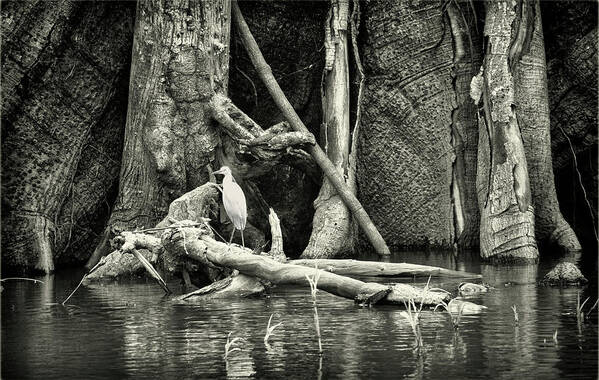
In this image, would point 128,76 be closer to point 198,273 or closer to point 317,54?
point 317,54

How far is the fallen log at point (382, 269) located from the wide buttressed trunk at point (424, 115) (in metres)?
3.37

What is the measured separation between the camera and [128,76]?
602 inches

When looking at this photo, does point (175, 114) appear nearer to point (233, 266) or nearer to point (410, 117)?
point (410, 117)

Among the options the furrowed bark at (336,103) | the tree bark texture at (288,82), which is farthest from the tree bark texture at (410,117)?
the tree bark texture at (288,82)

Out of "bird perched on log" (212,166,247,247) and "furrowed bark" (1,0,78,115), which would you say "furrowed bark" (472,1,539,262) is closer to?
"bird perched on log" (212,166,247,247)

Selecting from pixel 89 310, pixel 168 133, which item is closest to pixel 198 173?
pixel 168 133

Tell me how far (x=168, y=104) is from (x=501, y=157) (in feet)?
13.6

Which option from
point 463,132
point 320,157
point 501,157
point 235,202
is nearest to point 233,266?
point 235,202

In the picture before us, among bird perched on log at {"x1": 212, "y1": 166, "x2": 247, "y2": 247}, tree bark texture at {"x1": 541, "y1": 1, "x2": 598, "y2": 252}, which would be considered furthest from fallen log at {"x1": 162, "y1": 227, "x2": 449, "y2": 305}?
tree bark texture at {"x1": 541, "y1": 1, "x2": 598, "y2": 252}

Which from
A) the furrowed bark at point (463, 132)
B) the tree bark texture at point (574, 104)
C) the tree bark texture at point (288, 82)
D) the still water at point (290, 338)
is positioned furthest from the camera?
the tree bark texture at point (288, 82)

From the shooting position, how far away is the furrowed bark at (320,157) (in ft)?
48.8

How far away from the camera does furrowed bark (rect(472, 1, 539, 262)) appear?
14047 mm

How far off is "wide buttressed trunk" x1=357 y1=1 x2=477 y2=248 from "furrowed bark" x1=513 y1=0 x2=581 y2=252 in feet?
Result: 3.11

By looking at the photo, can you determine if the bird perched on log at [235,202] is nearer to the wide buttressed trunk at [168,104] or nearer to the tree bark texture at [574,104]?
the wide buttressed trunk at [168,104]
